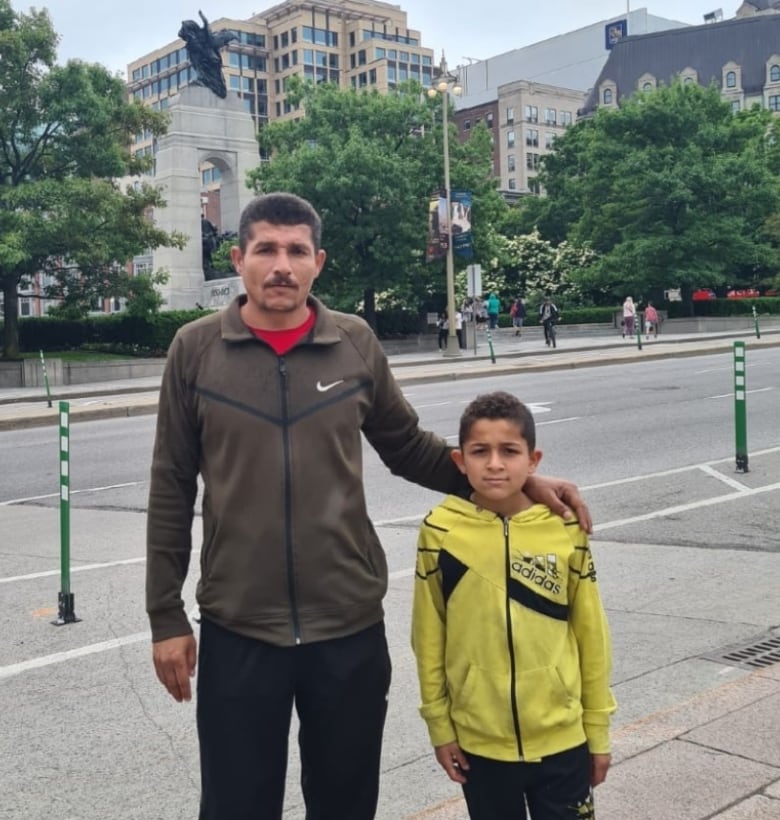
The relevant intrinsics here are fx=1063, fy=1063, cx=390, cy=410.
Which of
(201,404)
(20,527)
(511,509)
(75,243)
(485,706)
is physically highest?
(75,243)

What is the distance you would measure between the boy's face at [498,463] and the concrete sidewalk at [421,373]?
1782 centimetres

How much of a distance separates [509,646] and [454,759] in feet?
1.08

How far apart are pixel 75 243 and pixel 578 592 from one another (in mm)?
29802

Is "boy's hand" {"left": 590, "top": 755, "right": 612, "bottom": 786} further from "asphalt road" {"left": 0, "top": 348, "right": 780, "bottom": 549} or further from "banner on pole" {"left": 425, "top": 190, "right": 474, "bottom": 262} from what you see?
"banner on pole" {"left": 425, "top": 190, "right": 474, "bottom": 262}

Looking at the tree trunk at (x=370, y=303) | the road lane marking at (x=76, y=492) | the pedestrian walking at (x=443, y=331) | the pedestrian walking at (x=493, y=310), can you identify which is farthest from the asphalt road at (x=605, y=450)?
Answer: the pedestrian walking at (x=493, y=310)

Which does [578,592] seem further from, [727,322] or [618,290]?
[618,290]

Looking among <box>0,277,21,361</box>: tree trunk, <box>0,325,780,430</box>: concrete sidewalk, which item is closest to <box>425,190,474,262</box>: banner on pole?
<box>0,325,780,430</box>: concrete sidewalk

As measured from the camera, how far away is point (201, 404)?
2619 millimetres

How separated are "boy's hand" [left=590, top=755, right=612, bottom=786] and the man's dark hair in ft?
4.90

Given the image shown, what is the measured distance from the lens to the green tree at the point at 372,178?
3950 cm

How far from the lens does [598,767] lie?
107 inches

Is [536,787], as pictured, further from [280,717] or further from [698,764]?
[698,764]

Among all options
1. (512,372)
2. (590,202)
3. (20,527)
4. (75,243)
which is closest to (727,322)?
(590,202)

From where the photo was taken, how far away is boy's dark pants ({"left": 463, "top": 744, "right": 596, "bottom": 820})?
8.64 feet
